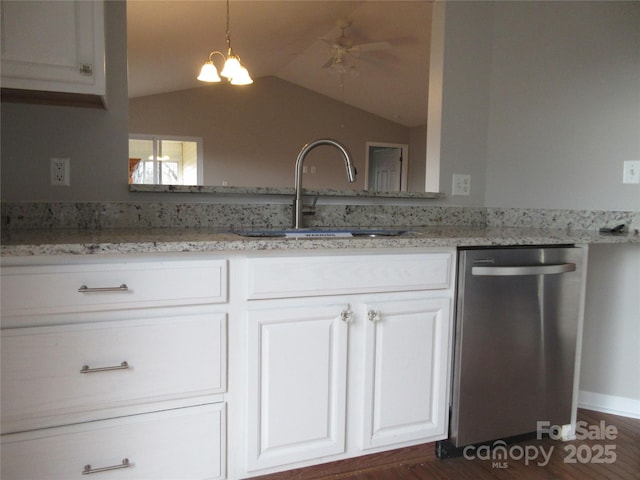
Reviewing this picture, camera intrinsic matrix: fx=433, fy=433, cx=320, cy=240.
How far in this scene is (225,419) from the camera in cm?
129

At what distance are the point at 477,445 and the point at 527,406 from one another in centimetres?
24

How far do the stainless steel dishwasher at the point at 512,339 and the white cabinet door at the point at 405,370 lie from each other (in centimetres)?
7

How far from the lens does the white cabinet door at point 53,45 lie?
4.00 feet

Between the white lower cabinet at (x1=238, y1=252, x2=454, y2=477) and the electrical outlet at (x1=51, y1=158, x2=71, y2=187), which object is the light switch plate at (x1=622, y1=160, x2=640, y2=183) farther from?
the electrical outlet at (x1=51, y1=158, x2=71, y2=187)

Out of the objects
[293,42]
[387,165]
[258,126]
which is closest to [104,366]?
[293,42]

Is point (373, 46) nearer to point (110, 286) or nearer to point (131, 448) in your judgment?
point (110, 286)

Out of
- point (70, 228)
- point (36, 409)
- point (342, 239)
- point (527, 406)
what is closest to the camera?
point (36, 409)

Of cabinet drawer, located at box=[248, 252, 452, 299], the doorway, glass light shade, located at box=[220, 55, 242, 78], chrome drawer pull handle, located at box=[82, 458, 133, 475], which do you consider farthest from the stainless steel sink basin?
the doorway

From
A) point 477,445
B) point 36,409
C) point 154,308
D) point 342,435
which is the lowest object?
point 477,445

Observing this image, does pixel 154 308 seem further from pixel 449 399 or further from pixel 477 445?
pixel 477 445

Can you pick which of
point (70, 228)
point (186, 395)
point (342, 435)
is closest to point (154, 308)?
point (186, 395)

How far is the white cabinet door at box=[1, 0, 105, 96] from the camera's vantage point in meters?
1.22

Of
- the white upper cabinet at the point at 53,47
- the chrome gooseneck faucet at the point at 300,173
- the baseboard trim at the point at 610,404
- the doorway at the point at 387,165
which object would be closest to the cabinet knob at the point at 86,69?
the white upper cabinet at the point at 53,47

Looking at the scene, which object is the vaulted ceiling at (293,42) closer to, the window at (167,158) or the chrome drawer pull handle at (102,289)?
the window at (167,158)
